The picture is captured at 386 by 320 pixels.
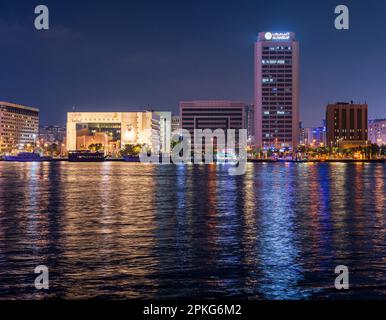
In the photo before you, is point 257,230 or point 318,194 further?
point 318,194

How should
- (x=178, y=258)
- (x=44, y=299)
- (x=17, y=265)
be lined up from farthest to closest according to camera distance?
(x=178, y=258), (x=17, y=265), (x=44, y=299)

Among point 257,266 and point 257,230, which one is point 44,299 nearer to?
point 257,266

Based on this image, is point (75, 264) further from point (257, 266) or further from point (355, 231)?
point (355, 231)

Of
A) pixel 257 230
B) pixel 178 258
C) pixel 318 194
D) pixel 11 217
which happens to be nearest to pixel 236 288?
pixel 178 258

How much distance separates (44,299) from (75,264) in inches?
176

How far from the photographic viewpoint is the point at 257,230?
28.3 metres

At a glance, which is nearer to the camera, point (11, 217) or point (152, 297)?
point (152, 297)

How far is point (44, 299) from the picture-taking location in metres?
14.9

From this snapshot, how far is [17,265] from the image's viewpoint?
19.2 meters

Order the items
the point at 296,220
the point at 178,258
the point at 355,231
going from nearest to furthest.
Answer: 1. the point at 178,258
2. the point at 355,231
3. the point at 296,220
